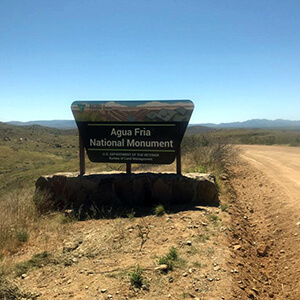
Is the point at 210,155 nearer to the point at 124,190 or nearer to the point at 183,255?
the point at 124,190

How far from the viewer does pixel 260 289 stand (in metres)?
3.74

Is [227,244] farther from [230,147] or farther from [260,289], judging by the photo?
[230,147]

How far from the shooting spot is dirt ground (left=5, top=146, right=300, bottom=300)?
3.52 m

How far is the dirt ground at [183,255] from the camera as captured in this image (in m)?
3.52

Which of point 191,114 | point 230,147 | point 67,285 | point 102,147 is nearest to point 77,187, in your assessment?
point 102,147

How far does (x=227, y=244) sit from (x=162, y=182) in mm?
3034

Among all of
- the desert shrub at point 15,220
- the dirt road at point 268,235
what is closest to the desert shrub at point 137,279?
the dirt road at point 268,235

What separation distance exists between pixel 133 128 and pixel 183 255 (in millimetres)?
4297

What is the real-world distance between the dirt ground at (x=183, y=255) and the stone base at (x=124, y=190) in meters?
0.68

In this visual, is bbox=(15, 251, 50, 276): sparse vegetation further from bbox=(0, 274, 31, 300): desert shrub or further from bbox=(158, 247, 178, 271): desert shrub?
bbox=(158, 247, 178, 271): desert shrub

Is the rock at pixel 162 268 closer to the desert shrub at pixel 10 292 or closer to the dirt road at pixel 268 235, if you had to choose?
the dirt road at pixel 268 235

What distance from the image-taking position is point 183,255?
4.39 m

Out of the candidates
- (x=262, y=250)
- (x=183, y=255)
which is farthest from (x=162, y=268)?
(x=262, y=250)

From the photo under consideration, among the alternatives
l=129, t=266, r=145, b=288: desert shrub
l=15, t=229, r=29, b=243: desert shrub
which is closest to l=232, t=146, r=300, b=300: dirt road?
l=129, t=266, r=145, b=288: desert shrub
